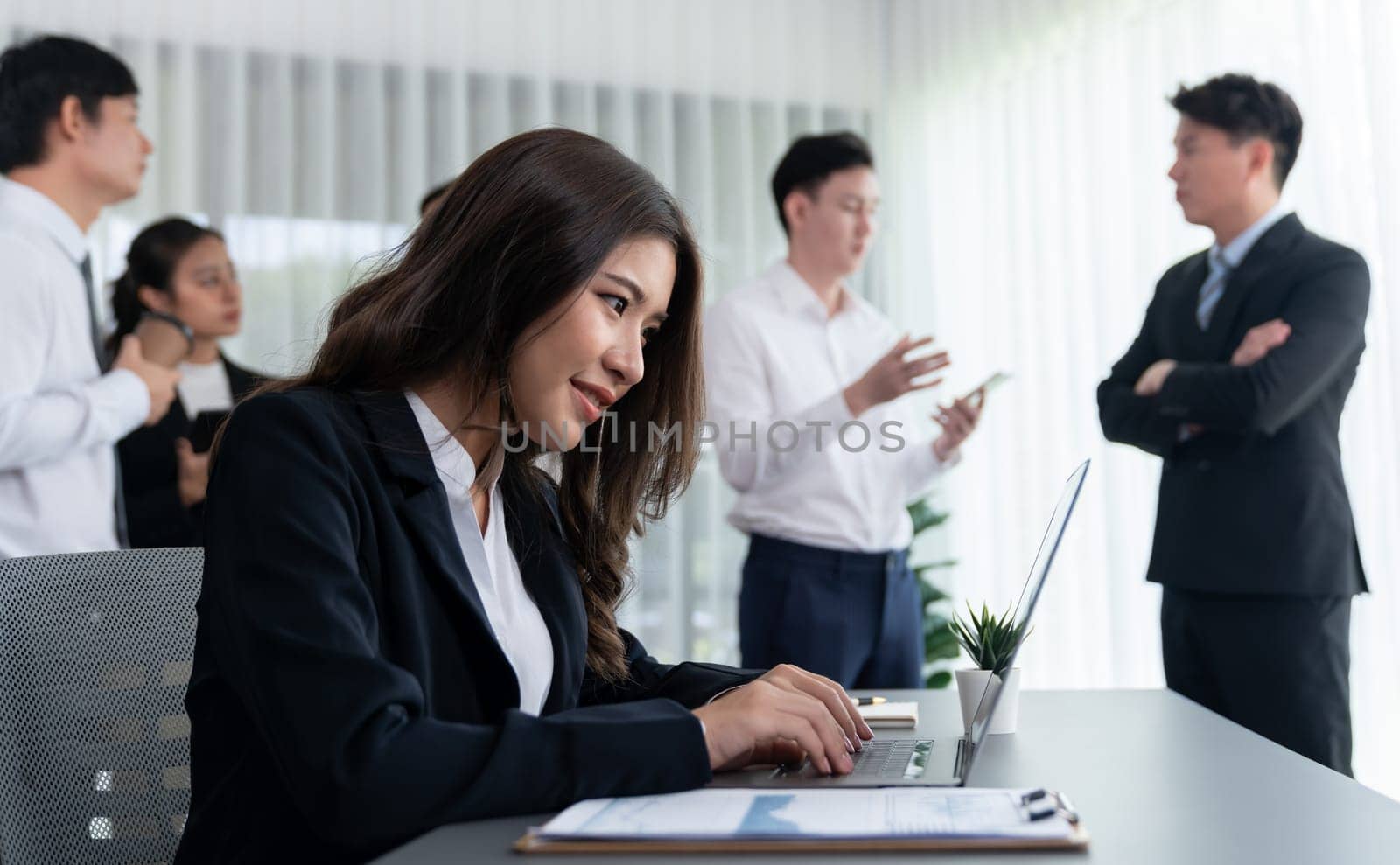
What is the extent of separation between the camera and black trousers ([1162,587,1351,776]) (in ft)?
7.06

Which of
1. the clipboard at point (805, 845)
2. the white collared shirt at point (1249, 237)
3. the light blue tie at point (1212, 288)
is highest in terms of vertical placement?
the white collared shirt at point (1249, 237)

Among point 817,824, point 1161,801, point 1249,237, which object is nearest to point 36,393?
point 817,824

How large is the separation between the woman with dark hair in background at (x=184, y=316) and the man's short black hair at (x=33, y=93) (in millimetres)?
714

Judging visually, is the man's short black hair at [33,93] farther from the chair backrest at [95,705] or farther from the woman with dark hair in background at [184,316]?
the chair backrest at [95,705]

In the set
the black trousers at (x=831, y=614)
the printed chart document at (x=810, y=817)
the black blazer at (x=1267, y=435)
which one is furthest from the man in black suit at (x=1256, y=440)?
→ the printed chart document at (x=810, y=817)

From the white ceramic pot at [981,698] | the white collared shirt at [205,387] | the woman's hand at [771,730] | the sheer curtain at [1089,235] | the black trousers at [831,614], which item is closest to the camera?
the woman's hand at [771,730]

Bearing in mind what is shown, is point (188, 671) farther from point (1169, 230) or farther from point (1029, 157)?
point (1029, 157)

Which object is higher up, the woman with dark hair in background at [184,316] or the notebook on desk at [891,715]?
the woman with dark hair in background at [184,316]

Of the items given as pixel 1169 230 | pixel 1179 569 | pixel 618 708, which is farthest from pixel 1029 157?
pixel 618 708

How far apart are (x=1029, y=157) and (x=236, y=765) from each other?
358 centimetres

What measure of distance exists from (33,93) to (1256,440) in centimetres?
243

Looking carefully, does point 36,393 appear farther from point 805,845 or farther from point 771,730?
point 805,845

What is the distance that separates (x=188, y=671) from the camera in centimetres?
133

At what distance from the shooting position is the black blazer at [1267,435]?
2166 mm
